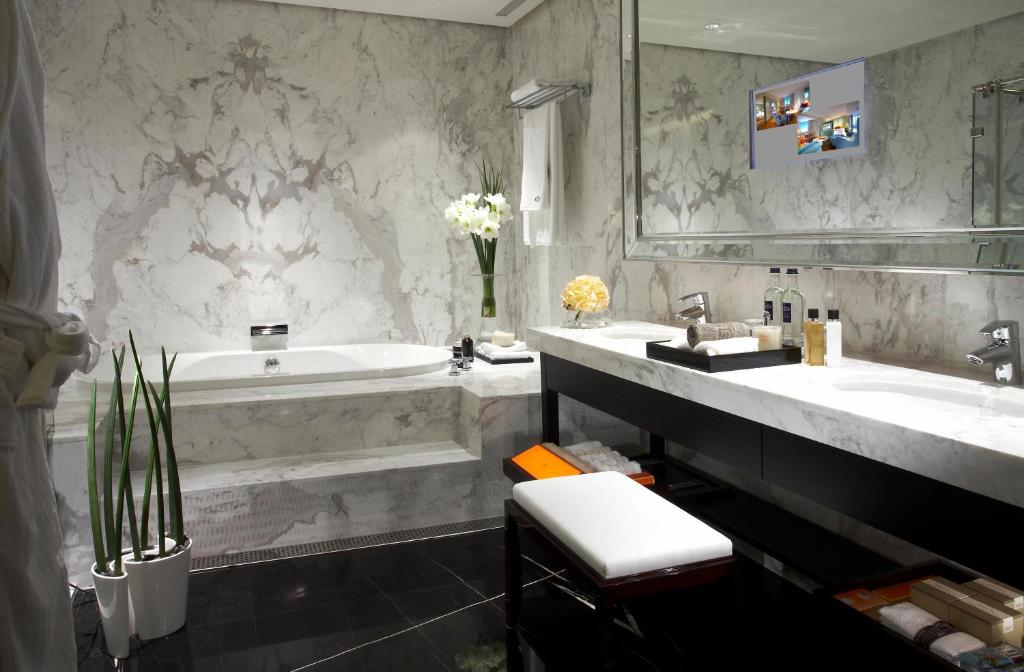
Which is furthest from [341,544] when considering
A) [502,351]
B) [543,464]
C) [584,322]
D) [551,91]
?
[551,91]

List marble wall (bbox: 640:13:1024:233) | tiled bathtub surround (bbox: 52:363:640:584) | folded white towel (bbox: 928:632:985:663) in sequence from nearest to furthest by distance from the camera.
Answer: folded white towel (bbox: 928:632:985:663) → marble wall (bbox: 640:13:1024:233) → tiled bathtub surround (bbox: 52:363:640:584)

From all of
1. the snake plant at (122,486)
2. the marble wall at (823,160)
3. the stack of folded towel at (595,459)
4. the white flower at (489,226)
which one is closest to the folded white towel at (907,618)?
the marble wall at (823,160)

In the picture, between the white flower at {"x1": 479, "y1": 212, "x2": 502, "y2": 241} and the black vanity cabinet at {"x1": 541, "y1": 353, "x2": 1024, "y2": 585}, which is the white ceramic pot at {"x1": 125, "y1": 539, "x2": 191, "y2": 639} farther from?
the white flower at {"x1": 479, "y1": 212, "x2": 502, "y2": 241}

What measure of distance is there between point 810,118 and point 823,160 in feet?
0.41

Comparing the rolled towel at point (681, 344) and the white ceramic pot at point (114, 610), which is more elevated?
the rolled towel at point (681, 344)

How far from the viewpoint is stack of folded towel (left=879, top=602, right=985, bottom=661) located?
→ 143 centimetres

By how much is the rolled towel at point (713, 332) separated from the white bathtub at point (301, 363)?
1786 millimetres

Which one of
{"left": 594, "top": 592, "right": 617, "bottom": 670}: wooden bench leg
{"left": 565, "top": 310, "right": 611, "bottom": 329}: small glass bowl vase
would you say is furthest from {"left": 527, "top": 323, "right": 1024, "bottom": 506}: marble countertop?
{"left": 565, "top": 310, "right": 611, "bottom": 329}: small glass bowl vase

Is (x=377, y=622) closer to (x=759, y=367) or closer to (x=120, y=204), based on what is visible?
(x=759, y=367)

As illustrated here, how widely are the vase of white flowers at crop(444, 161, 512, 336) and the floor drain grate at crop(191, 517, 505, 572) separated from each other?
4.64ft

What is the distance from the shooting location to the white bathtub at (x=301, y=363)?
11.8 ft

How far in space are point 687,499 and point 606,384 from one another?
44cm

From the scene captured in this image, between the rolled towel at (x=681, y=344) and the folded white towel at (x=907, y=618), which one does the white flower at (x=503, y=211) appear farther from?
the folded white towel at (x=907, y=618)

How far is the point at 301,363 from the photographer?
4395 millimetres
